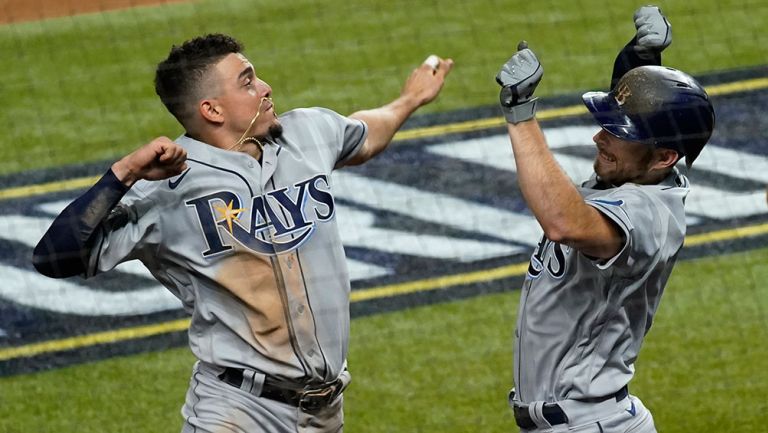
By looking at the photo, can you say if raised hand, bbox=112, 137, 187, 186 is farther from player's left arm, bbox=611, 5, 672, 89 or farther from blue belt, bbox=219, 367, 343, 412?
player's left arm, bbox=611, 5, 672, 89

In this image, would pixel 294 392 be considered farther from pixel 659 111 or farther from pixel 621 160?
pixel 659 111

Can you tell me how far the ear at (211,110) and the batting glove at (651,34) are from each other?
1394 mm

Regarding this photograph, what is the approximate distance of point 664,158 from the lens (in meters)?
3.99

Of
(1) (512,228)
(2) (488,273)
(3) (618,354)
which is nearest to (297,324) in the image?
(3) (618,354)

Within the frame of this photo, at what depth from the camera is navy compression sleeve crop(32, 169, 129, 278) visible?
3945 mm

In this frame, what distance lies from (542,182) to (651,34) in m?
1.00

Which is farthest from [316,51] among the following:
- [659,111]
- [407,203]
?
[659,111]

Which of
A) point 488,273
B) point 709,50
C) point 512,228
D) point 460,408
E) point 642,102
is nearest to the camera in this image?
point 642,102

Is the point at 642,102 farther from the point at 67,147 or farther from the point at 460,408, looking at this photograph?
the point at 67,147

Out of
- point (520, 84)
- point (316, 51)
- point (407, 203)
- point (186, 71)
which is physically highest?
point (520, 84)

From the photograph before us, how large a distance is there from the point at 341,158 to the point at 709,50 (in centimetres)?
686

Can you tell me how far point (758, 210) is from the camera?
8.04 meters

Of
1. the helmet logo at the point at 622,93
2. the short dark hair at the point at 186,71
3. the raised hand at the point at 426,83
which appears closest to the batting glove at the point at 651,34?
the helmet logo at the point at 622,93

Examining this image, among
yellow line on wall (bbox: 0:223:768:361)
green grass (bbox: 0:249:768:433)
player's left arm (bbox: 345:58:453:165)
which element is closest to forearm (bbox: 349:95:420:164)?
player's left arm (bbox: 345:58:453:165)
